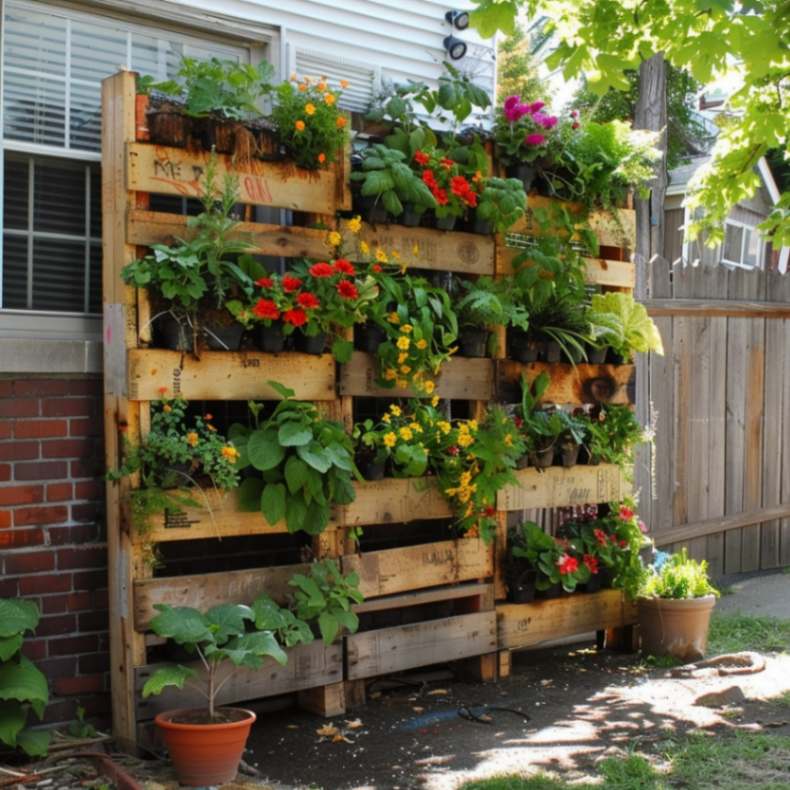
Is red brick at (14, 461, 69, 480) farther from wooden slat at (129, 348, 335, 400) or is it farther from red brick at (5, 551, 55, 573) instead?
wooden slat at (129, 348, 335, 400)

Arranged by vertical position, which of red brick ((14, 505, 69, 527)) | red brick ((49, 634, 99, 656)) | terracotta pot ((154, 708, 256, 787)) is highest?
red brick ((14, 505, 69, 527))

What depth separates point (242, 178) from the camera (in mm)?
5340

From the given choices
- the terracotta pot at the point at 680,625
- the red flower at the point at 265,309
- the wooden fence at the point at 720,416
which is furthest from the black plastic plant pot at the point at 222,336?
the wooden fence at the point at 720,416

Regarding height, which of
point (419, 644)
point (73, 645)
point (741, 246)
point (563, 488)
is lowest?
point (419, 644)

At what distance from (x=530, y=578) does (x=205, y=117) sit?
311 centimetres

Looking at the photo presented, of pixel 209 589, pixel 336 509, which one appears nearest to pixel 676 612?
pixel 336 509

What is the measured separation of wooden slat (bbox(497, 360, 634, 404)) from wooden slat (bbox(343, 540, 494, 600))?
3.00 ft

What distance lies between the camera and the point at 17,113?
5297mm

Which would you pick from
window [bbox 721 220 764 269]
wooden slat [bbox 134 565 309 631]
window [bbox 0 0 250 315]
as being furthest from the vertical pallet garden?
window [bbox 721 220 764 269]

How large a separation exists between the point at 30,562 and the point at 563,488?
3050 millimetres

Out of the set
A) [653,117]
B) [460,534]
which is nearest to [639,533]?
[460,534]

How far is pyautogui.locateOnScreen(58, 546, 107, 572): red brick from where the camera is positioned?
520 centimetres

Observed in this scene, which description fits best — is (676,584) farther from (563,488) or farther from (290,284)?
(290,284)

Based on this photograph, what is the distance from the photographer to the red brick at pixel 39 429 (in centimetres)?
509
